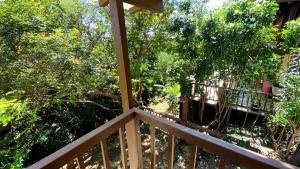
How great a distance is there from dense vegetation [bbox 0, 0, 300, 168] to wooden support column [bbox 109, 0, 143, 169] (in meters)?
3.12

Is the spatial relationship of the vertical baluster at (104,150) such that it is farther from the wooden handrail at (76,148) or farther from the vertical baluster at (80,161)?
the vertical baluster at (80,161)

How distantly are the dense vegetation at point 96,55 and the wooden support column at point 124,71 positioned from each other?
123 inches

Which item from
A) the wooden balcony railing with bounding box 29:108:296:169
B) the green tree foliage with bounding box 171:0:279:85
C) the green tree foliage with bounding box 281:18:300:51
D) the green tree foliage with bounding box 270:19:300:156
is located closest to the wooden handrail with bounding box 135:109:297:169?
the wooden balcony railing with bounding box 29:108:296:169

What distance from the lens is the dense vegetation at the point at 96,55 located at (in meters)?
4.29

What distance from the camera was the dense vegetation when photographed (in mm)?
4289

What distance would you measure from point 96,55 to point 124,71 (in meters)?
3.65

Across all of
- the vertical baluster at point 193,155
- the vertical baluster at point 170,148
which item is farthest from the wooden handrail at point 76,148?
the vertical baluster at point 193,155

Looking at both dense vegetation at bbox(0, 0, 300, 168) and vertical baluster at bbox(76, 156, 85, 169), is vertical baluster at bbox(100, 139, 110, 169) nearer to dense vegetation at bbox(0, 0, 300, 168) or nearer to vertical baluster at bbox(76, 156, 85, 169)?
vertical baluster at bbox(76, 156, 85, 169)

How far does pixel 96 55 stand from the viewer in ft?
16.9

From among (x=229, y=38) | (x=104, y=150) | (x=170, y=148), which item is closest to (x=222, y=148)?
(x=170, y=148)

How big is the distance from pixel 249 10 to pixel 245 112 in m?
3.17

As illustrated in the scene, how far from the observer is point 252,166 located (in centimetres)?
107

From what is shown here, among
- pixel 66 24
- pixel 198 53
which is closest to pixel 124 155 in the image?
pixel 198 53

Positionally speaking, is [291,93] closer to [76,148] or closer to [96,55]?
[76,148]
